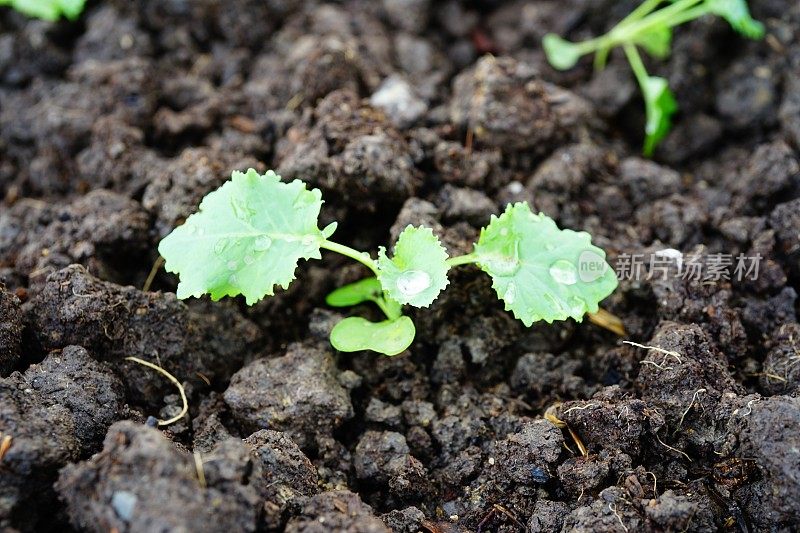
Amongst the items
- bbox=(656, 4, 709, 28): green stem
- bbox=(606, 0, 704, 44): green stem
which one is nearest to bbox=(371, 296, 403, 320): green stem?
bbox=(606, 0, 704, 44): green stem

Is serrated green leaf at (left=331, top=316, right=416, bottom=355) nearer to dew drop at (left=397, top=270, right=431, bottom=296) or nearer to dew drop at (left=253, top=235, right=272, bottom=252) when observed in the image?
dew drop at (left=397, top=270, right=431, bottom=296)

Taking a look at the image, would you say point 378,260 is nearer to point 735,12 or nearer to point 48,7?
point 735,12

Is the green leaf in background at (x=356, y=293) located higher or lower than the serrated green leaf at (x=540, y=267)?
lower

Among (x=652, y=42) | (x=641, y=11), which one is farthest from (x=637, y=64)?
(x=641, y=11)

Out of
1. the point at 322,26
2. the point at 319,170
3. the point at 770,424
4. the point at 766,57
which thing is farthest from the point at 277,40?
the point at 770,424

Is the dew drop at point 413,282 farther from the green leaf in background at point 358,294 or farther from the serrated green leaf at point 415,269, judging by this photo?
the green leaf in background at point 358,294

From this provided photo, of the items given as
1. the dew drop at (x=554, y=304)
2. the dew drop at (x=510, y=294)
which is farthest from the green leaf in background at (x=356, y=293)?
the dew drop at (x=554, y=304)

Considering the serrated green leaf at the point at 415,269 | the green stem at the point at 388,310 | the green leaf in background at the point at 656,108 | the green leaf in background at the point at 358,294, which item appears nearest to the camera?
the serrated green leaf at the point at 415,269

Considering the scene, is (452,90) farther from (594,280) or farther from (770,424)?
(770,424)
